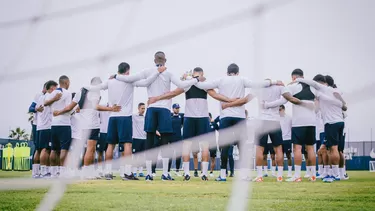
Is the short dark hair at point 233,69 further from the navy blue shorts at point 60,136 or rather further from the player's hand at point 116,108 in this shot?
the navy blue shorts at point 60,136

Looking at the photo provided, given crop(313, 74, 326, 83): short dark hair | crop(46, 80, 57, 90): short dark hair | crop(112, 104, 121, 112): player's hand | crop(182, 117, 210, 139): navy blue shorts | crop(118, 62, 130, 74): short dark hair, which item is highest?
crop(118, 62, 130, 74): short dark hair

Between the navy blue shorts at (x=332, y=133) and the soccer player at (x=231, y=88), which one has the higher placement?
the soccer player at (x=231, y=88)

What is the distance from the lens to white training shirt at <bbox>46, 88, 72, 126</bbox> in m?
7.93

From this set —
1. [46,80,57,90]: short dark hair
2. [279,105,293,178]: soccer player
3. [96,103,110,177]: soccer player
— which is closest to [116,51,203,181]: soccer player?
[46,80,57,90]: short dark hair

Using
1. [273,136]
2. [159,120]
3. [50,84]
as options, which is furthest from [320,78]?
[50,84]

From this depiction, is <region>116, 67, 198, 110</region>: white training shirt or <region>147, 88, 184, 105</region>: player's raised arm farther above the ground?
<region>116, 67, 198, 110</region>: white training shirt

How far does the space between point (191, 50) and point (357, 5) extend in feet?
3.69

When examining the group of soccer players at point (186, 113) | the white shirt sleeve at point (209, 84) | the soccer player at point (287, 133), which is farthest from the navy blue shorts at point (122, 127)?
the soccer player at point (287, 133)

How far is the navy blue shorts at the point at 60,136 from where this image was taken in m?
7.91

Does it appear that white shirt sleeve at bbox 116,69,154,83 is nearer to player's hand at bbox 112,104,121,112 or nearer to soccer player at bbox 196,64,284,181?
player's hand at bbox 112,104,121,112

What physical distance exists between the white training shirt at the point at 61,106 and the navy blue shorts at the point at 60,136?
0.08 m

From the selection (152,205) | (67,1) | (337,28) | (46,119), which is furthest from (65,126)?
(337,28)

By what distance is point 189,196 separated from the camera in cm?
434

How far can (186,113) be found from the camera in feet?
25.2
